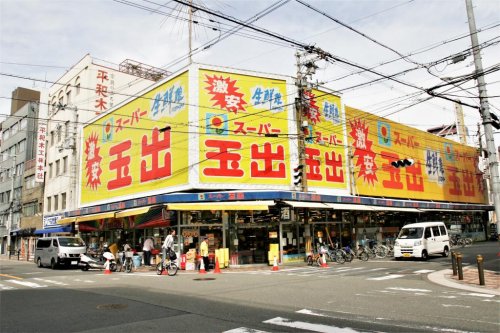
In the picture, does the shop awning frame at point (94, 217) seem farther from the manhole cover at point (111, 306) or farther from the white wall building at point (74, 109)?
the manhole cover at point (111, 306)

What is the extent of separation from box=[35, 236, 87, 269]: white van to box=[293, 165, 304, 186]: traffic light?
13741mm

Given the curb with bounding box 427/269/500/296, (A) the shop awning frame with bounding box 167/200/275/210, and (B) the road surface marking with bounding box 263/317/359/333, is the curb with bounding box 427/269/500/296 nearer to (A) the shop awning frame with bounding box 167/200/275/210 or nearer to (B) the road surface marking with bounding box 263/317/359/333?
(B) the road surface marking with bounding box 263/317/359/333

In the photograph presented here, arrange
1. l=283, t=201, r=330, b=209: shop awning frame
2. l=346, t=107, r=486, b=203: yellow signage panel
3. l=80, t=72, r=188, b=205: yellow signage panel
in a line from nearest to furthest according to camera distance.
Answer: l=283, t=201, r=330, b=209: shop awning frame < l=80, t=72, r=188, b=205: yellow signage panel < l=346, t=107, r=486, b=203: yellow signage panel

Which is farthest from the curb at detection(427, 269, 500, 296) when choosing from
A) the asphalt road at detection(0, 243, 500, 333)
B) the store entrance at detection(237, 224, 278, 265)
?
the store entrance at detection(237, 224, 278, 265)

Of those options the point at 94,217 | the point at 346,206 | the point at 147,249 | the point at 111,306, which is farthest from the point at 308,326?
the point at 94,217

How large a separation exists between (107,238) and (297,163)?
15806 millimetres

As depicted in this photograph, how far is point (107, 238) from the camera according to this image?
29234 mm

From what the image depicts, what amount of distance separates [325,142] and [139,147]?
41.5 ft

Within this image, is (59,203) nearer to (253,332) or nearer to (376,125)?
(376,125)

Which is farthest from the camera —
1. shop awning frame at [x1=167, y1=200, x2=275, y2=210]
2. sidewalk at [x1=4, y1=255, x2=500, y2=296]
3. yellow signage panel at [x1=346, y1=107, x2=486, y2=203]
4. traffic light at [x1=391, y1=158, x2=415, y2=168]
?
yellow signage panel at [x1=346, y1=107, x2=486, y2=203]

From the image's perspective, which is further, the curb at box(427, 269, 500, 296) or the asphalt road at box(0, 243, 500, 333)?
the curb at box(427, 269, 500, 296)

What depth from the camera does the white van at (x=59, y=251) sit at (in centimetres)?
2266

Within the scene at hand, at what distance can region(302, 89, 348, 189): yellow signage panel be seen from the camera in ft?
82.3

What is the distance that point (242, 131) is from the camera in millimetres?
22781
